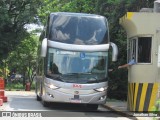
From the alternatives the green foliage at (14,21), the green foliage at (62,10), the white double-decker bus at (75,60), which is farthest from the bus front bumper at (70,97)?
the green foliage at (14,21)

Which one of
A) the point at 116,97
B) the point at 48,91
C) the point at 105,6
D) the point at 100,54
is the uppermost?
the point at 105,6

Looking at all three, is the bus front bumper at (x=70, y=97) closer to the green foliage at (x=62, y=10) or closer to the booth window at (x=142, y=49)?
the booth window at (x=142, y=49)

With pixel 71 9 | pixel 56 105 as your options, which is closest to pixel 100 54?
pixel 56 105

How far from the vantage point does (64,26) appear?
1927 centimetres

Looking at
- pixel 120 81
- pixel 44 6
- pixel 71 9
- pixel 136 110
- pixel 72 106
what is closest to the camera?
pixel 136 110

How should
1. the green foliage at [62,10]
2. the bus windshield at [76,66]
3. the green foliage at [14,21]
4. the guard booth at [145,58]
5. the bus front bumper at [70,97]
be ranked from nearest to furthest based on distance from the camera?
1. the guard booth at [145,58]
2. the bus front bumper at [70,97]
3. the bus windshield at [76,66]
4. the green foliage at [62,10]
5. the green foliage at [14,21]

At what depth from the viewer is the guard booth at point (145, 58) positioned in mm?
17797

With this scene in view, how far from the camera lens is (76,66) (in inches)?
738

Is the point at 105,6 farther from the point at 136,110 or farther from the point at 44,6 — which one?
the point at 44,6

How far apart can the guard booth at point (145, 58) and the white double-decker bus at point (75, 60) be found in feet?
4.42

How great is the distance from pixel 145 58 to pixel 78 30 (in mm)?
3069

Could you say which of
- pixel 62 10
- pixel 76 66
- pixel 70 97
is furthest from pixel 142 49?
pixel 62 10

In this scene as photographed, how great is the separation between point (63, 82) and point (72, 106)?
339 centimetres

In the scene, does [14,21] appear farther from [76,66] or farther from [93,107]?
[76,66]
